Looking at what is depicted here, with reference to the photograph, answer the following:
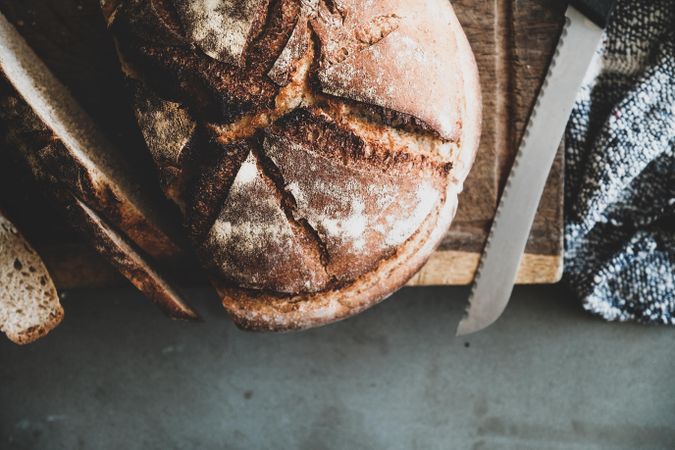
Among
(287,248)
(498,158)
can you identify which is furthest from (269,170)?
(498,158)

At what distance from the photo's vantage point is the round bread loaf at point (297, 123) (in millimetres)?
1188

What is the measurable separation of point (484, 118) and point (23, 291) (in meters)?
1.46

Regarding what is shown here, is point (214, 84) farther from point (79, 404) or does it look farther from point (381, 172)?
point (79, 404)

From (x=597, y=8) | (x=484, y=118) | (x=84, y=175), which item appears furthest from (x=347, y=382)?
(x=597, y=8)

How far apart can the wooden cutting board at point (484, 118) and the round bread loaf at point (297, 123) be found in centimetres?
34

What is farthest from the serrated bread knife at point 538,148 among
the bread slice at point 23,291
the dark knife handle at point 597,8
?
the bread slice at point 23,291

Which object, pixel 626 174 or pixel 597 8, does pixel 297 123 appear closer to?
pixel 597 8

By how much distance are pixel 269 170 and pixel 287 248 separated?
180 millimetres

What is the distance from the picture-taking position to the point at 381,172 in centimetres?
124

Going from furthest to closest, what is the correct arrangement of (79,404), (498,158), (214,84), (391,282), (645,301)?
(79,404) < (645,301) < (498,158) < (391,282) < (214,84)

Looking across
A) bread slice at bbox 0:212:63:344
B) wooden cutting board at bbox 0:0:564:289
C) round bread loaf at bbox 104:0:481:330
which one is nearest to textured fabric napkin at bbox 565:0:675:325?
wooden cutting board at bbox 0:0:564:289

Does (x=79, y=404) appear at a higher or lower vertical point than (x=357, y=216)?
lower

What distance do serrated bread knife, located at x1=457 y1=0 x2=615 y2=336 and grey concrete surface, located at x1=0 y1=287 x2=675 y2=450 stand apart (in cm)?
33

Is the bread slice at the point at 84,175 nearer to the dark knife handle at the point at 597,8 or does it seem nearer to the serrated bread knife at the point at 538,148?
the serrated bread knife at the point at 538,148
